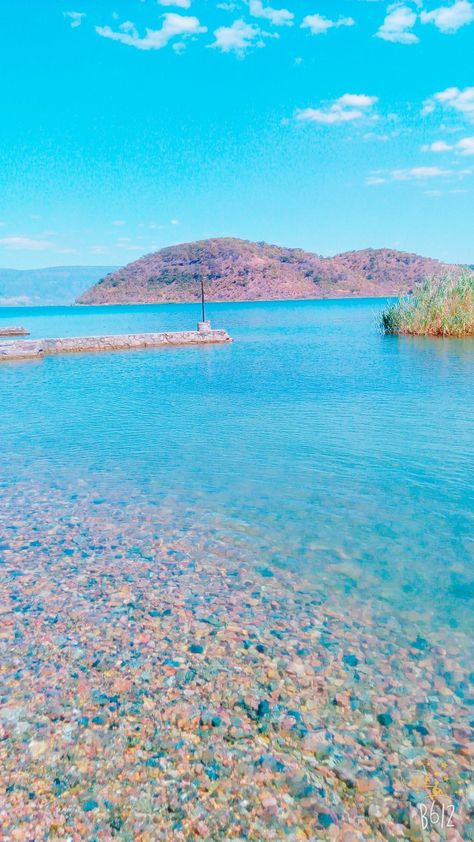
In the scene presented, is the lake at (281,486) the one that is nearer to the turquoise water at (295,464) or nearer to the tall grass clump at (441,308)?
the turquoise water at (295,464)

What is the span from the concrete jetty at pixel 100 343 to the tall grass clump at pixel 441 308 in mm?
10818

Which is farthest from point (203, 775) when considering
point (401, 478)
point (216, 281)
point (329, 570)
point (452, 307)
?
point (216, 281)

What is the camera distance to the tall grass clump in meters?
27.7

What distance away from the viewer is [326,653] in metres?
4.32

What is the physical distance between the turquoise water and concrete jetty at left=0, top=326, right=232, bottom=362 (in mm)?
9689

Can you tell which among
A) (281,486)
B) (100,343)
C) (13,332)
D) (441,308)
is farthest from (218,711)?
(13,332)

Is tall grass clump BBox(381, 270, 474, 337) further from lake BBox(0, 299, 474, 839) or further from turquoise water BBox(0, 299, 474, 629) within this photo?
lake BBox(0, 299, 474, 839)

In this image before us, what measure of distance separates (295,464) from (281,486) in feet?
3.62

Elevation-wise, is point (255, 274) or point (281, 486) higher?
point (255, 274)

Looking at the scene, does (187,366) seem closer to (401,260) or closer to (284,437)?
(284,437)

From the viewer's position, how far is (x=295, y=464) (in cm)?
929

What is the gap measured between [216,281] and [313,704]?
138 meters

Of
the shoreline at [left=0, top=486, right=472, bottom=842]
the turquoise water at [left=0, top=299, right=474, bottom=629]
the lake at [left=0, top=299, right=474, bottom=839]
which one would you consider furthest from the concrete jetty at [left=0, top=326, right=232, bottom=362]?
the shoreline at [left=0, top=486, right=472, bottom=842]

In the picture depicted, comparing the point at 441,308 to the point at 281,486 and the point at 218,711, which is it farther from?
the point at 218,711
